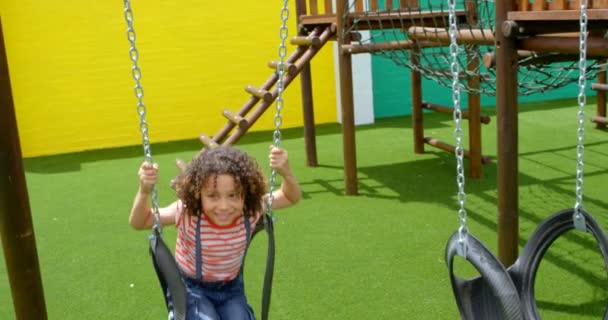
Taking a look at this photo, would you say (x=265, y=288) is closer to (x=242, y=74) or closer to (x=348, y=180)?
(x=348, y=180)

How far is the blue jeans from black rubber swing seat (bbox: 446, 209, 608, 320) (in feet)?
2.53

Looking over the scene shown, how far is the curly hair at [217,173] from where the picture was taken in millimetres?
2416

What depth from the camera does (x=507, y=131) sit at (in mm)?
3471

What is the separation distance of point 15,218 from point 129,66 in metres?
6.46

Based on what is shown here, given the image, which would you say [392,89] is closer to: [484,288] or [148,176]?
[484,288]

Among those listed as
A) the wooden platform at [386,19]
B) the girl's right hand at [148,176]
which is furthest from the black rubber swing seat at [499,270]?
the wooden platform at [386,19]

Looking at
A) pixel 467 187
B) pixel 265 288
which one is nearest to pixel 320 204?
pixel 467 187

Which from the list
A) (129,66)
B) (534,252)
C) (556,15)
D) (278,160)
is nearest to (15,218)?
(278,160)

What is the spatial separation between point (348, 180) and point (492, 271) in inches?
148

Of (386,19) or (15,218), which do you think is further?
(386,19)

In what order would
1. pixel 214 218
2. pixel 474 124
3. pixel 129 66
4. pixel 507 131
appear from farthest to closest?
pixel 129 66, pixel 474 124, pixel 507 131, pixel 214 218

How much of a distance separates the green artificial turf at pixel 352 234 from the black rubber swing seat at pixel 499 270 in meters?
0.92

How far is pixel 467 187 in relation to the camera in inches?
239

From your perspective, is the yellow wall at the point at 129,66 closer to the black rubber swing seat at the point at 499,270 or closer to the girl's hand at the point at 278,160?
the girl's hand at the point at 278,160
